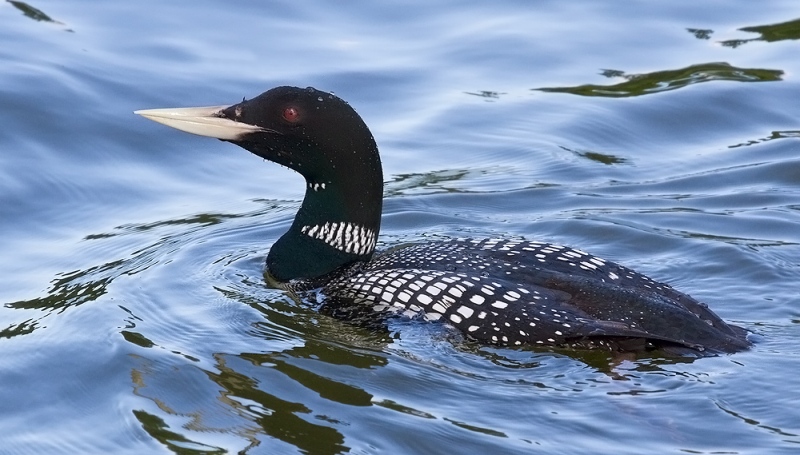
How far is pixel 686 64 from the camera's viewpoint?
1002 centimetres

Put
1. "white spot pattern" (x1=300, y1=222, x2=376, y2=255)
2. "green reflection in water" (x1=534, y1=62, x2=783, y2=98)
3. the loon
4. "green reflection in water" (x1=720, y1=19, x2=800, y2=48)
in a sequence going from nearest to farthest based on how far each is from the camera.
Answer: the loon → "white spot pattern" (x1=300, y1=222, x2=376, y2=255) → "green reflection in water" (x1=534, y1=62, x2=783, y2=98) → "green reflection in water" (x1=720, y1=19, x2=800, y2=48)

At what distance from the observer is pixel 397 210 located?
7.45 meters

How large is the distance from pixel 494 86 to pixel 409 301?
14.3ft

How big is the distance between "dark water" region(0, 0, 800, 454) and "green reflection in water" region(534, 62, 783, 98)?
2cm

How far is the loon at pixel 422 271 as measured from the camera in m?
5.27

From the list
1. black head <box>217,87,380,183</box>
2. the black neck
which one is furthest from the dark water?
black head <box>217,87,380,183</box>

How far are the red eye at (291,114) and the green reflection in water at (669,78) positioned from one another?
3.95 metres

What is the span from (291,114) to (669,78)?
4641 mm

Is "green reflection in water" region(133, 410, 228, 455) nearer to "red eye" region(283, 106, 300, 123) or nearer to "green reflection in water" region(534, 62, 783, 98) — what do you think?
"red eye" region(283, 106, 300, 123)

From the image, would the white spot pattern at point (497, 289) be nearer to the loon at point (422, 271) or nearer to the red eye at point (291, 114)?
the loon at point (422, 271)

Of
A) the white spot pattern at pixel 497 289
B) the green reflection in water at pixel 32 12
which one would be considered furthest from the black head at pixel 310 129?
the green reflection in water at pixel 32 12

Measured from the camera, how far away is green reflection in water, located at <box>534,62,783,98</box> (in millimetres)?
9578

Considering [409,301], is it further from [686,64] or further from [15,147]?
[686,64]

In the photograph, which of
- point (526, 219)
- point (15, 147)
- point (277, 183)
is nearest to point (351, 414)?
point (526, 219)
